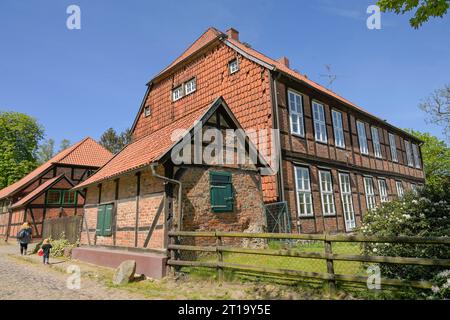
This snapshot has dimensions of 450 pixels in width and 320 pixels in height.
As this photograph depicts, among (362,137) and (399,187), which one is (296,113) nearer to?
(362,137)

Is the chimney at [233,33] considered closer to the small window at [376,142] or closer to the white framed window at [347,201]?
the white framed window at [347,201]

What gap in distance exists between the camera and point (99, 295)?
21.5 ft

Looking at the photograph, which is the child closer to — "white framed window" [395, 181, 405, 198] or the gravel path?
the gravel path

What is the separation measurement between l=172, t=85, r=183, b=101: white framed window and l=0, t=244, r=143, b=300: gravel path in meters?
11.5

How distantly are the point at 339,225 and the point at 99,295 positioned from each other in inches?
472

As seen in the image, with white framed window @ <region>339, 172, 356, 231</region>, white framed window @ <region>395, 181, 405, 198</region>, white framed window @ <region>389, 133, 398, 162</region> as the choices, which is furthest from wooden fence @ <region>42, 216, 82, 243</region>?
white framed window @ <region>389, 133, 398, 162</region>

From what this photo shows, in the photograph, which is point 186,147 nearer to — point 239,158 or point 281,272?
point 239,158

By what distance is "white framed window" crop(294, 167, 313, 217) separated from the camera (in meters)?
13.3

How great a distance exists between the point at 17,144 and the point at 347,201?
38.1 metres

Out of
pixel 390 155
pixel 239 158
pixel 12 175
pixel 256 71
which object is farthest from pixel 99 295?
pixel 12 175

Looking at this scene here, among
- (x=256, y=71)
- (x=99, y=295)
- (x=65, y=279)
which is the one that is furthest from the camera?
(x=256, y=71)

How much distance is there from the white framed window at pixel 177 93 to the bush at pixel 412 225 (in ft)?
43.9

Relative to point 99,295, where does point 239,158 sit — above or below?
above

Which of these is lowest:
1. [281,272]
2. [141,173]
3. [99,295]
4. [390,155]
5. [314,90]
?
[99,295]
